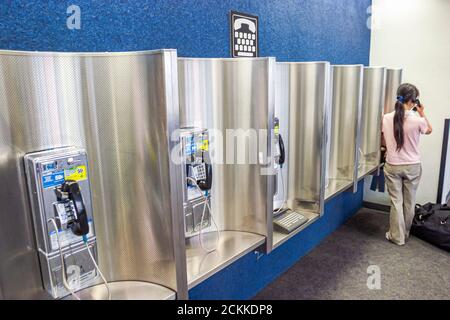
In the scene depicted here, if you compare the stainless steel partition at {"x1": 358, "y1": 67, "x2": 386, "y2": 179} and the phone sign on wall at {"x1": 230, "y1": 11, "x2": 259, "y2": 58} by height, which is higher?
the phone sign on wall at {"x1": 230, "y1": 11, "x2": 259, "y2": 58}

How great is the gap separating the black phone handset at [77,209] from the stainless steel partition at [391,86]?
10.7 ft

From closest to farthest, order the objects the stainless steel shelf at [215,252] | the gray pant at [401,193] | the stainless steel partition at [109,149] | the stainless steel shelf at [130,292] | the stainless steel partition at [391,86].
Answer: the stainless steel partition at [109,149] < the stainless steel shelf at [130,292] < the stainless steel shelf at [215,252] < the gray pant at [401,193] < the stainless steel partition at [391,86]

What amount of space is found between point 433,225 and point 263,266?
1.78m

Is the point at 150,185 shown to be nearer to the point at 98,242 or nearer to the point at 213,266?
the point at 98,242

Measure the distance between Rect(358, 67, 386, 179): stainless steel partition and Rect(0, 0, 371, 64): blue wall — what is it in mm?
340

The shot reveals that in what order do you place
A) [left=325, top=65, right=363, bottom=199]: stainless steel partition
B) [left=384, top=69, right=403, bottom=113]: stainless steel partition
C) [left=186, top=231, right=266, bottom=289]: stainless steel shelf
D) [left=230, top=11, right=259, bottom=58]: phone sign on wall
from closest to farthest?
1. [left=186, top=231, right=266, bottom=289]: stainless steel shelf
2. [left=230, top=11, right=259, bottom=58]: phone sign on wall
3. [left=325, top=65, right=363, bottom=199]: stainless steel partition
4. [left=384, top=69, right=403, bottom=113]: stainless steel partition

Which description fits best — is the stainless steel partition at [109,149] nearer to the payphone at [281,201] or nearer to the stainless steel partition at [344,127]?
the payphone at [281,201]

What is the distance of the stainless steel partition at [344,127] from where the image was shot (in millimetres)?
2793

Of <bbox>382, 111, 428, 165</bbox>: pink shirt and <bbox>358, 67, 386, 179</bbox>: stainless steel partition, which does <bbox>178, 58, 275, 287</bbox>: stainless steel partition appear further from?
<bbox>382, 111, 428, 165</bbox>: pink shirt

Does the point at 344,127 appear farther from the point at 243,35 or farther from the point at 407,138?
the point at 243,35

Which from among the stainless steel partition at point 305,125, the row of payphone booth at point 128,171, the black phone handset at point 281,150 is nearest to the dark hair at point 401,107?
the stainless steel partition at point 305,125

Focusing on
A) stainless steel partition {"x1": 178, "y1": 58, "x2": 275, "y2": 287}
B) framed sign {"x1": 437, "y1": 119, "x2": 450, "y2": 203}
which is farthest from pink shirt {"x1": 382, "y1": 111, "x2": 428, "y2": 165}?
stainless steel partition {"x1": 178, "y1": 58, "x2": 275, "y2": 287}

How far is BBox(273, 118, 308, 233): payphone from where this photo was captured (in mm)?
2143

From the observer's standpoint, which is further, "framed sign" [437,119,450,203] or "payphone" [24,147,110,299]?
"framed sign" [437,119,450,203]
